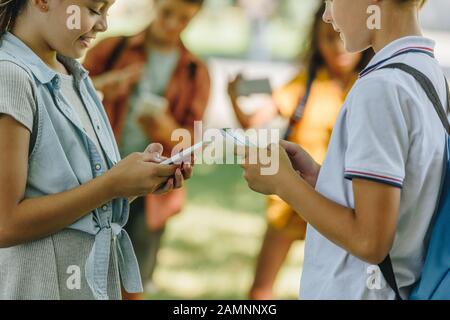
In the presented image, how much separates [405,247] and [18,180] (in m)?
0.67

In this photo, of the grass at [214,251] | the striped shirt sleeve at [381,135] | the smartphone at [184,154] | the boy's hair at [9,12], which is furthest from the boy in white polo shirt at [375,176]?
the grass at [214,251]

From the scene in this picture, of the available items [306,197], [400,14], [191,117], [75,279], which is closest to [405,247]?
[306,197]

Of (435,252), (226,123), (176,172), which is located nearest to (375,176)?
(435,252)

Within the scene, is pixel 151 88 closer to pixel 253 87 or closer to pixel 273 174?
pixel 253 87

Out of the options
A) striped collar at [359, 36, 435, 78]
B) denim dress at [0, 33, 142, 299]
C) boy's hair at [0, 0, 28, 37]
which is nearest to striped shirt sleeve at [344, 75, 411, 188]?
striped collar at [359, 36, 435, 78]

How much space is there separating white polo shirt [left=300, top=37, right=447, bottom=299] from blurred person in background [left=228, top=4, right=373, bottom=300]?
1.63 meters

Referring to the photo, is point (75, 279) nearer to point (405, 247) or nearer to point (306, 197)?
point (306, 197)

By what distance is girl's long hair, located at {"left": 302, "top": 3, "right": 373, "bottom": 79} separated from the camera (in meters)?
3.04

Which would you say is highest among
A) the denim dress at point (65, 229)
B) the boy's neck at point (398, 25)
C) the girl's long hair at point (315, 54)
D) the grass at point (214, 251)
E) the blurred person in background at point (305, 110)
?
the boy's neck at point (398, 25)

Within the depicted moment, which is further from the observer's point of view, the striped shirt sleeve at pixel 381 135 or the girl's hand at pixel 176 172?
the girl's hand at pixel 176 172

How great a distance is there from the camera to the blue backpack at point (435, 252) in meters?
1.24

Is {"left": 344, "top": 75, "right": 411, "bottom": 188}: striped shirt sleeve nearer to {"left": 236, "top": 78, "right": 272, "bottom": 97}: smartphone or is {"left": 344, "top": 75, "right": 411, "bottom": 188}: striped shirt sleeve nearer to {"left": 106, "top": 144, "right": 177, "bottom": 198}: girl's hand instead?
{"left": 106, "top": 144, "right": 177, "bottom": 198}: girl's hand

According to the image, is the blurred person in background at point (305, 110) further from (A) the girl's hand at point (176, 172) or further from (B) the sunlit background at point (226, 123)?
(A) the girl's hand at point (176, 172)

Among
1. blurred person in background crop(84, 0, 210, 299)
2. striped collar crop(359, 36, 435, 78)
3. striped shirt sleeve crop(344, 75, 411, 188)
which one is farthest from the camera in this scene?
blurred person in background crop(84, 0, 210, 299)
